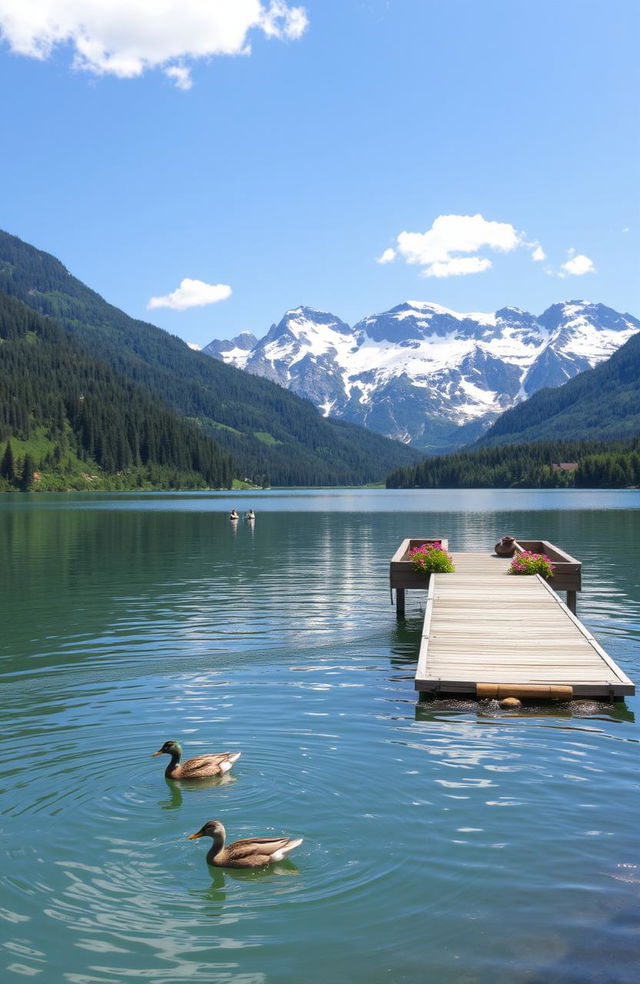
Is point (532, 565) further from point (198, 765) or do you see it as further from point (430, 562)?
point (198, 765)

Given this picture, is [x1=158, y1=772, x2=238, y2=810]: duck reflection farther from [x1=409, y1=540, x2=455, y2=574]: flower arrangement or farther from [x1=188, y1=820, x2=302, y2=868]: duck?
[x1=409, y1=540, x2=455, y2=574]: flower arrangement

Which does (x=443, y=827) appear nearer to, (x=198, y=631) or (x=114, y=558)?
(x=198, y=631)

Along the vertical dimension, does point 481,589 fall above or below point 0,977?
above

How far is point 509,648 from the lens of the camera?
83.0ft

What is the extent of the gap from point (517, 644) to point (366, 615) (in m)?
15.0

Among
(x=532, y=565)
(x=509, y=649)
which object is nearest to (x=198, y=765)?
(x=509, y=649)

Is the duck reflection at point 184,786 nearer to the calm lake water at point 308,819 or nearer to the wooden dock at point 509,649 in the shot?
the calm lake water at point 308,819

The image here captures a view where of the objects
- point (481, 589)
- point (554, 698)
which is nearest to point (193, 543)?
point (481, 589)

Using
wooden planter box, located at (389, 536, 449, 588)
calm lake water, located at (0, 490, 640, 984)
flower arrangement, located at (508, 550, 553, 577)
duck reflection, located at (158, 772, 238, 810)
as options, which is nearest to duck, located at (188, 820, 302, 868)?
calm lake water, located at (0, 490, 640, 984)

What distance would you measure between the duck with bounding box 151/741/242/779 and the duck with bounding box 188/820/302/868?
3636 mm

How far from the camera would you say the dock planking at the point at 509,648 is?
21.6 metres

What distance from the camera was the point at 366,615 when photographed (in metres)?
40.1

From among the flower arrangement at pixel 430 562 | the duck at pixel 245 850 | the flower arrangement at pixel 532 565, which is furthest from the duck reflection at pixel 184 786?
the flower arrangement at pixel 532 565

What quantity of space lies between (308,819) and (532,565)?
27.0 metres
